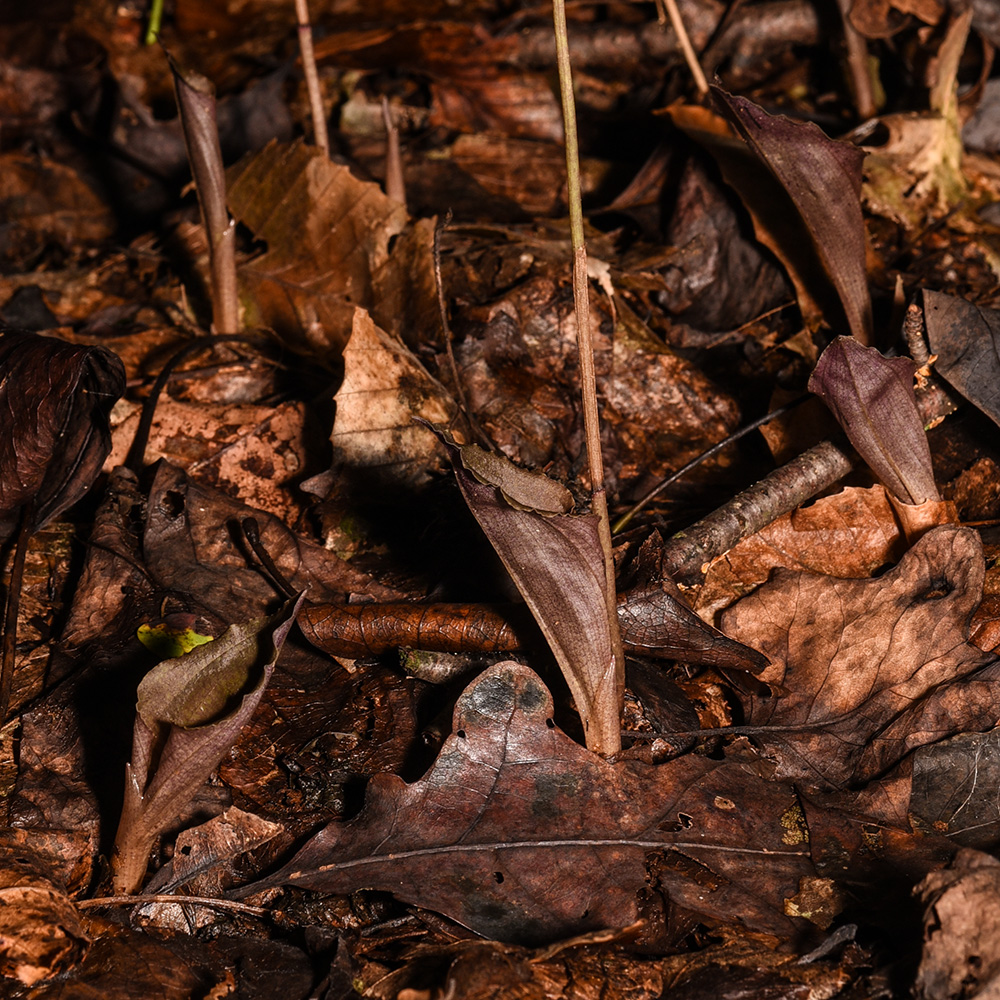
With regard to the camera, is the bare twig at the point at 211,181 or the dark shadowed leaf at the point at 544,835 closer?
the dark shadowed leaf at the point at 544,835

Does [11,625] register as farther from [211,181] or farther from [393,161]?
[393,161]

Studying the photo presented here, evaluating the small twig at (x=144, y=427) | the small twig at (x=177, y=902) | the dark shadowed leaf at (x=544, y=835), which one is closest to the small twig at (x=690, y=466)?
the dark shadowed leaf at (x=544, y=835)

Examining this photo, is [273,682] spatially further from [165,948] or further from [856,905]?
[856,905]

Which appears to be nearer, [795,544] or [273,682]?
[273,682]

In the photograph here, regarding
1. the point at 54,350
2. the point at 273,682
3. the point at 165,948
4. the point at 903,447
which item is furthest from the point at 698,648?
the point at 54,350

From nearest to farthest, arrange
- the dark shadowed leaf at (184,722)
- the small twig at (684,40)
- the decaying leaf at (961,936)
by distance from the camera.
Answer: the decaying leaf at (961,936), the dark shadowed leaf at (184,722), the small twig at (684,40)

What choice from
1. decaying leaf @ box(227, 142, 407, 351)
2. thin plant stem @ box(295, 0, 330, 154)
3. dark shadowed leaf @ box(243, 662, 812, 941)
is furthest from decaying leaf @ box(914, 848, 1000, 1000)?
thin plant stem @ box(295, 0, 330, 154)

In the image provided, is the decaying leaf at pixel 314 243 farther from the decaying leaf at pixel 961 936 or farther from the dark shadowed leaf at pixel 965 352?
the decaying leaf at pixel 961 936
